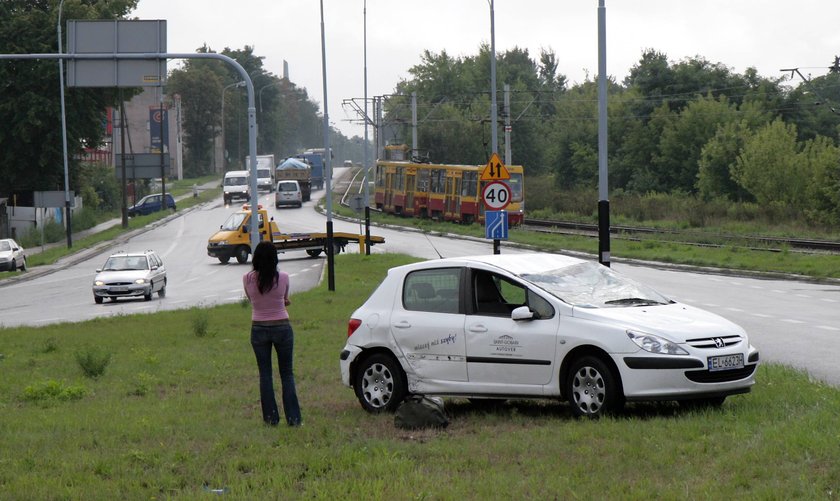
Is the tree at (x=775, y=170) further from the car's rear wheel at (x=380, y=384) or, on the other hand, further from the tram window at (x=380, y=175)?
the car's rear wheel at (x=380, y=384)

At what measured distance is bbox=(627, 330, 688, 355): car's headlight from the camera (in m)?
10.0

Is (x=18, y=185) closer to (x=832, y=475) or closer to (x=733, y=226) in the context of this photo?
(x=733, y=226)

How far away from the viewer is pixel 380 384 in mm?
11703

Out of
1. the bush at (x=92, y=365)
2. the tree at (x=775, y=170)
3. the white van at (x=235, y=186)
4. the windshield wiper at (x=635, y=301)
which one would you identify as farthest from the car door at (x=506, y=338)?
the white van at (x=235, y=186)

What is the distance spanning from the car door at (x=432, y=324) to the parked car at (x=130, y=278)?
2434cm

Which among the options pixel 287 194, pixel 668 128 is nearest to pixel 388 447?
pixel 287 194

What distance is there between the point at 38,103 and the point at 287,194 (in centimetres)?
2362

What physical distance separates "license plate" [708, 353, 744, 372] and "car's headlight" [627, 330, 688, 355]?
10.1 inches

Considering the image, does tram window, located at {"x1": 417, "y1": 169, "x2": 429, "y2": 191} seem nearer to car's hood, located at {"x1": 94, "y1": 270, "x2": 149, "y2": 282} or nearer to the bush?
car's hood, located at {"x1": 94, "y1": 270, "x2": 149, "y2": 282}

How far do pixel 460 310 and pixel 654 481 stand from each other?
408 centimetres

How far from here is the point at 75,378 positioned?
50.8 ft

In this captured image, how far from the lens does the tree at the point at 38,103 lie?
6494cm

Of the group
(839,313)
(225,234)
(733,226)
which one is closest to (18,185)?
(225,234)

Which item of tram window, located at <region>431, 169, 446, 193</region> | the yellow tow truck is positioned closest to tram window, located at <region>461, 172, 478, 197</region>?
tram window, located at <region>431, 169, 446, 193</region>
